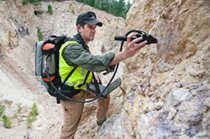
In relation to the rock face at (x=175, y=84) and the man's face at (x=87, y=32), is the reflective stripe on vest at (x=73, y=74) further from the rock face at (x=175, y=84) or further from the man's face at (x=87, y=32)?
Answer: the rock face at (x=175, y=84)

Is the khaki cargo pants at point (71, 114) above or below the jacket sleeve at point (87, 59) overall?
below

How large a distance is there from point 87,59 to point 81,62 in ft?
0.34

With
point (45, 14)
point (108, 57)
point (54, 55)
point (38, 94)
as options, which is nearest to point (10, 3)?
point (45, 14)

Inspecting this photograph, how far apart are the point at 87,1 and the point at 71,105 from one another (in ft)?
81.6

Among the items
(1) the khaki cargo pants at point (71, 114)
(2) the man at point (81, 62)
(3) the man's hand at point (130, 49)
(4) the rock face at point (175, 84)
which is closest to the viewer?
(4) the rock face at point (175, 84)

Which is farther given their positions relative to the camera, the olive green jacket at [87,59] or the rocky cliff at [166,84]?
the olive green jacket at [87,59]

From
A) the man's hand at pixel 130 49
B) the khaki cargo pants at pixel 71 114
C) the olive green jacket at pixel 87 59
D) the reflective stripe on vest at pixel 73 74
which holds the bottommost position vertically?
the khaki cargo pants at pixel 71 114

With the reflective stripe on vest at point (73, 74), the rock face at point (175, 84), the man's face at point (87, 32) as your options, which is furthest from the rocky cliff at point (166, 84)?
the man's face at point (87, 32)

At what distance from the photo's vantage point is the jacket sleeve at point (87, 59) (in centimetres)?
170

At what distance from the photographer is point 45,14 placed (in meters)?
16.4

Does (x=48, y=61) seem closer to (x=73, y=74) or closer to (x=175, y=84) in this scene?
(x=73, y=74)

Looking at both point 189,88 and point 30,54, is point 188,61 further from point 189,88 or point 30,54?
point 30,54

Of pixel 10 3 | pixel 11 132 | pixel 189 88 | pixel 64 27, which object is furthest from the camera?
pixel 64 27

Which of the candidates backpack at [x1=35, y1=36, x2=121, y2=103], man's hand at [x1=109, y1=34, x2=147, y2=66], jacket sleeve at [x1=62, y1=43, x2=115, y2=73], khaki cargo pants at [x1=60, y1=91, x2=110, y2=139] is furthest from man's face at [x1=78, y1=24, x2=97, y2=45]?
khaki cargo pants at [x1=60, y1=91, x2=110, y2=139]
